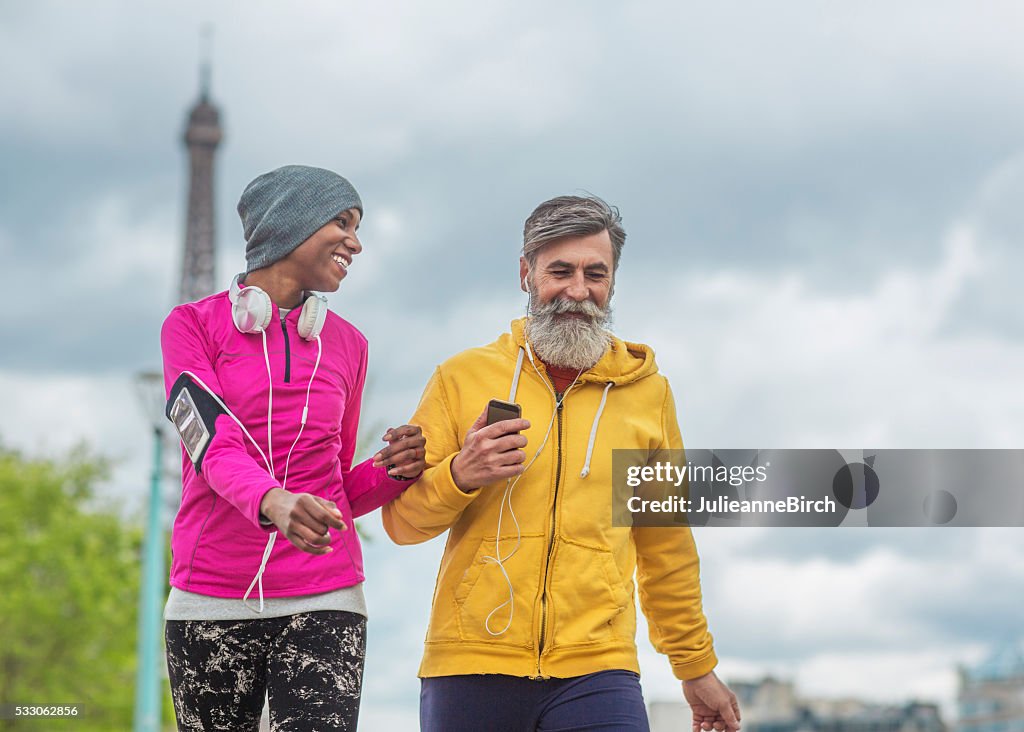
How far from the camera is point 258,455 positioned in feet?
12.4

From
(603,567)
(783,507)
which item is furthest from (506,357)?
(783,507)

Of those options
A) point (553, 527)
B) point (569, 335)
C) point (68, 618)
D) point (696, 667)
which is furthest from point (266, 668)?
point (68, 618)

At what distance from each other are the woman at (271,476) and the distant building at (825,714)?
115 m

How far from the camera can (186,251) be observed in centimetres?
5922

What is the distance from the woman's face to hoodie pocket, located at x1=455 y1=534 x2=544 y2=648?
3.21 feet

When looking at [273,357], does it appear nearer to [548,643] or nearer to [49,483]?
[548,643]

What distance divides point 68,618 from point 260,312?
28707 mm

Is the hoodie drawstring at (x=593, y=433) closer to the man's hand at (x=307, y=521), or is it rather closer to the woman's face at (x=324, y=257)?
the woman's face at (x=324, y=257)

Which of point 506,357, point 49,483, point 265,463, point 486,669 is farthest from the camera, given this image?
point 49,483

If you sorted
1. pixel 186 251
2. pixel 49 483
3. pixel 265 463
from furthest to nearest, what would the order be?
pixel 186 251, pixel 49 483, pixel 265 463

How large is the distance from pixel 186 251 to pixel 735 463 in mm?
56502

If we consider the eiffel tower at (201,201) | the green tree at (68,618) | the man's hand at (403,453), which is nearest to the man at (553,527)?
the man's hand at (403,453)

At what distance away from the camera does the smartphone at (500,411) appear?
409cm

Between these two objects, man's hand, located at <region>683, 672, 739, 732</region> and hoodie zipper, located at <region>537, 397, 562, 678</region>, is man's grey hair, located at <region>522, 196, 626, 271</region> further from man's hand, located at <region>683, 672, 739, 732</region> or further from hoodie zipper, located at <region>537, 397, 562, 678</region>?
man's hand, located at <region>683, 672, 739, 732</region>
